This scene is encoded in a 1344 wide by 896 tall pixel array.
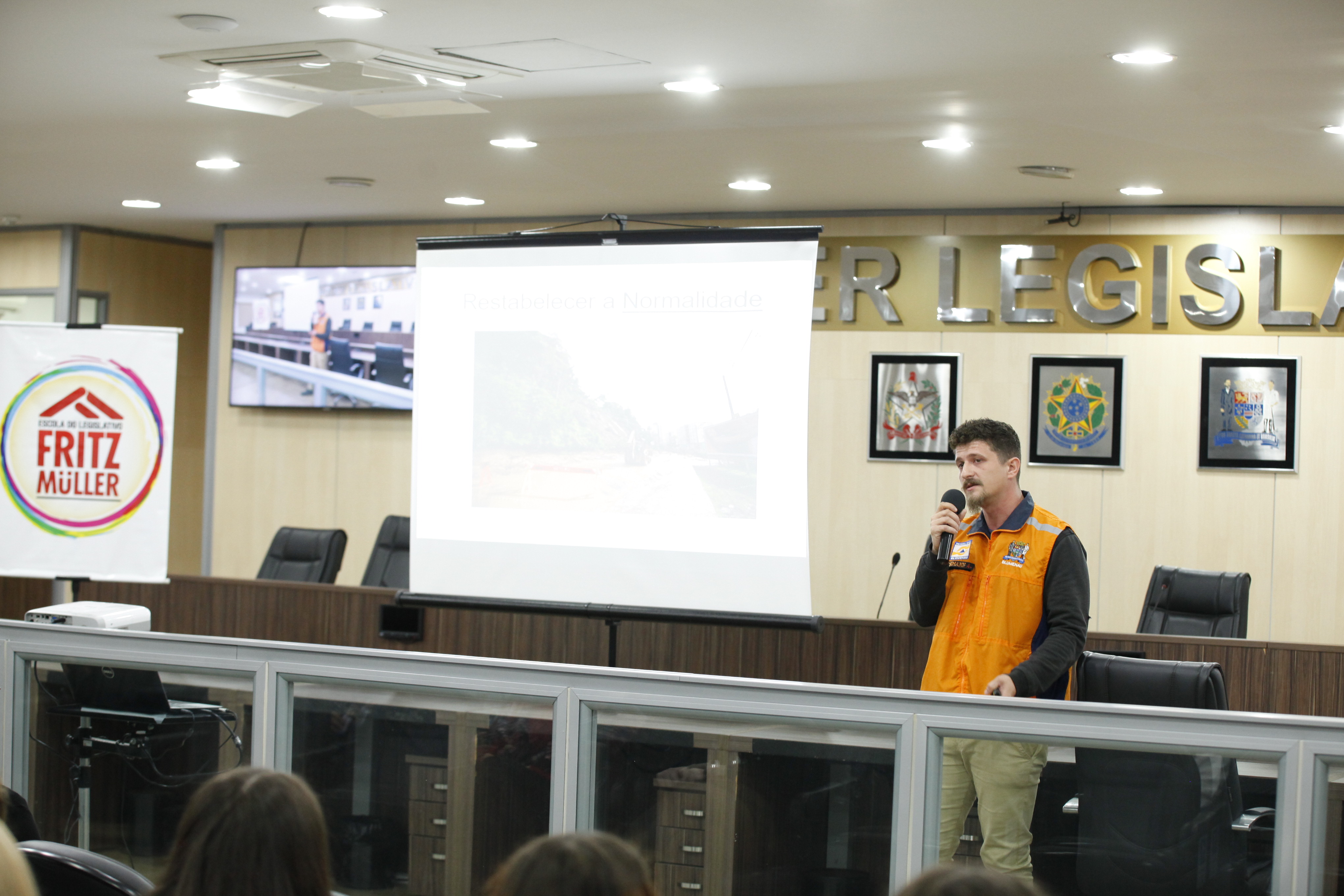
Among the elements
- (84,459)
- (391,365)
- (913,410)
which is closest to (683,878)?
(84,459)

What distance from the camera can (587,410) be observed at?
434cm

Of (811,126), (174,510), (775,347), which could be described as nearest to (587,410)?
(775,347)

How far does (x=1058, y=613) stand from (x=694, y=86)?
2491 mm

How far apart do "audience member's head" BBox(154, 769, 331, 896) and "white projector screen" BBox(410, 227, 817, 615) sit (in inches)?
105

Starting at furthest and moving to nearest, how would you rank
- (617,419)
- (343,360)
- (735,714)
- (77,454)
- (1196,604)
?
(343,360), (1196,604), (77,454), (617,419), (735,714)

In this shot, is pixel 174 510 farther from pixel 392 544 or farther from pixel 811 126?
pixel 811 126

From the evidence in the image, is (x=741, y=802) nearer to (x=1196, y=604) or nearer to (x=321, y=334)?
(x=1196, y=604)

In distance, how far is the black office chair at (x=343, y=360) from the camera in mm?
8055

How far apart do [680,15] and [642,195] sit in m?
3.07

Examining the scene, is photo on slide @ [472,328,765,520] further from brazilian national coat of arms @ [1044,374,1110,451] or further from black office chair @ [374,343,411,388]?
black office chair @ [374,343,411,388]

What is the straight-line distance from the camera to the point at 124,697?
3.23 metres

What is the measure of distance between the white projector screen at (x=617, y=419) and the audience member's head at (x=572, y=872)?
2.77m

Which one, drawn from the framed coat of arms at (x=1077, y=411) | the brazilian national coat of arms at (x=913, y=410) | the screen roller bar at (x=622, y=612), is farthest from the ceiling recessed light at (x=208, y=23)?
the framed coat of arms at (x=1077, y=411)

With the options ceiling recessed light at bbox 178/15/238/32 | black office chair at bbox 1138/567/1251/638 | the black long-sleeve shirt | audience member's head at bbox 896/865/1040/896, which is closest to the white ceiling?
ceiling recessed light at bbox 178/15/238/32
